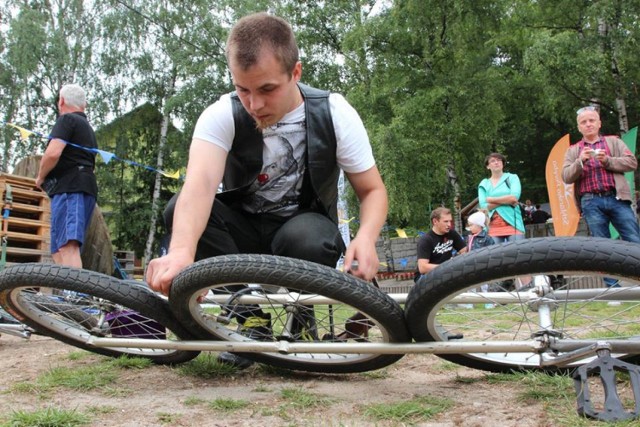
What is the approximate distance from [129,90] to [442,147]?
1146 cm

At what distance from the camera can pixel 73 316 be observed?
227 cm

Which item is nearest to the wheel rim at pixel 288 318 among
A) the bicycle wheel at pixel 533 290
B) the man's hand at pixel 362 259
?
the man's hand at pixel 362 259

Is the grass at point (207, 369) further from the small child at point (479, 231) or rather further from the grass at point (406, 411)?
the small child at point (479, 231)

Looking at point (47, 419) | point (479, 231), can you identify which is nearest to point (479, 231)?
point (479, 231)

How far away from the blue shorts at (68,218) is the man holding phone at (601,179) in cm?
387

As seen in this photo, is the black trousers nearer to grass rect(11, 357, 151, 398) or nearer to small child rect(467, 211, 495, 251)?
grass rect(11, 357, 151, 398)

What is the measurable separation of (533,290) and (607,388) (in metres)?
0.36

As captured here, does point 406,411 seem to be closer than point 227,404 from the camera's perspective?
Yes

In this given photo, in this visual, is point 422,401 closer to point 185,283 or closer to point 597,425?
point 597,425

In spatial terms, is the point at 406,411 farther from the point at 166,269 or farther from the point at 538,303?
the point at 166,269

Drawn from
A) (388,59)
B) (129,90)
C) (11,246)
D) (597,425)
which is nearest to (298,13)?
(388,59)

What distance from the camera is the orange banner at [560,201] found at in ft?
26.1

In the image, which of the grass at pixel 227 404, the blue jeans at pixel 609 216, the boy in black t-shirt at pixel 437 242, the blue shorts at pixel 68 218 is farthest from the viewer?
the boy in black t-shirt at pixel 437 242

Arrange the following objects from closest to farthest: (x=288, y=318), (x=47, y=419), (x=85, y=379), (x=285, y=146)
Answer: (x=47, y=419)
(x=288, y=318)
(x=85, y=379)
(x=285, y=146)
